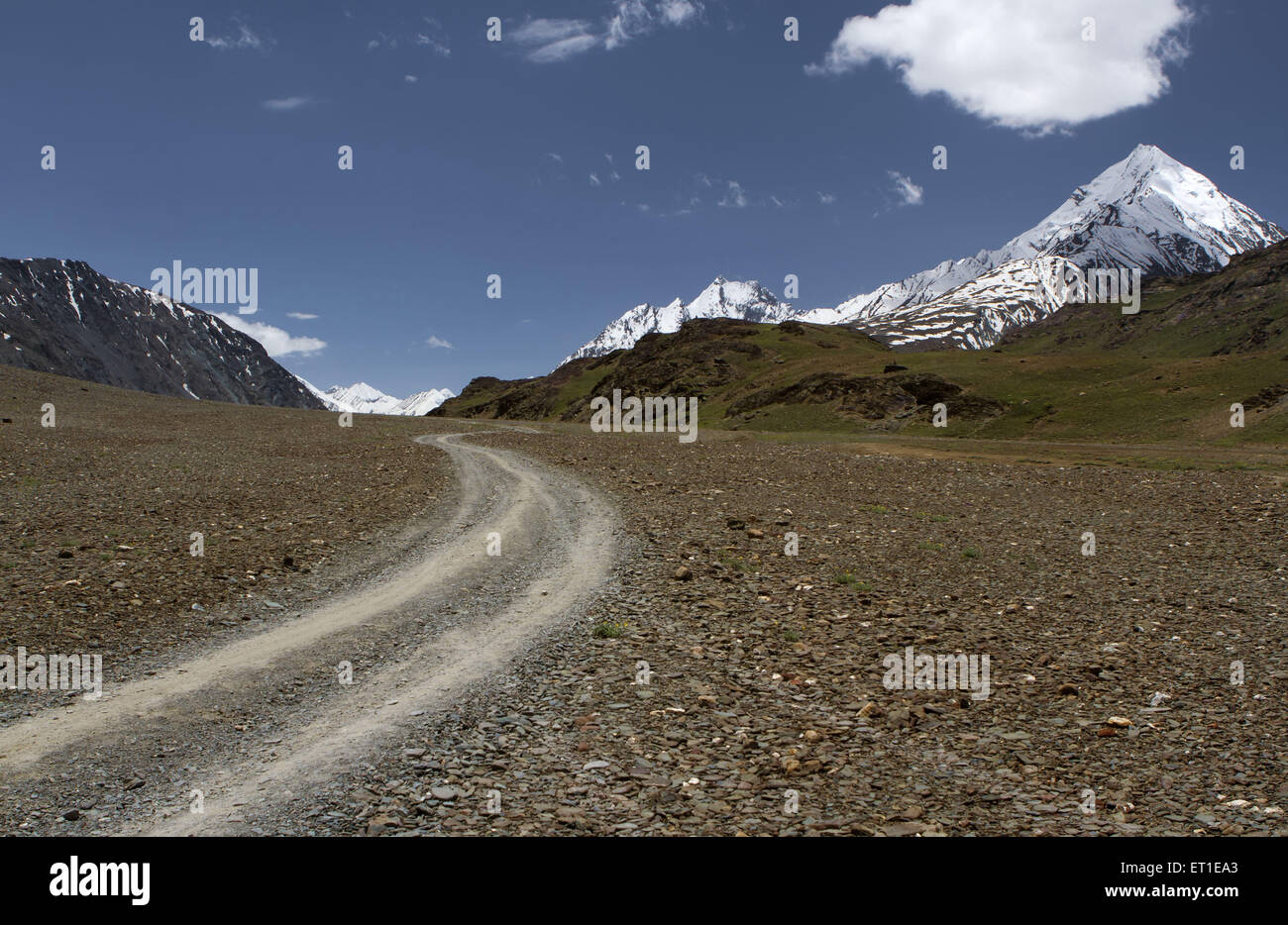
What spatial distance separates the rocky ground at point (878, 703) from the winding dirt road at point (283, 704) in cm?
78

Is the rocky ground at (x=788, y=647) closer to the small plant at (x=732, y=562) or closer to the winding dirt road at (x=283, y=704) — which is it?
the small plant at (x=732, y=562)

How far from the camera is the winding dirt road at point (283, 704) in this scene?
7.45 meters

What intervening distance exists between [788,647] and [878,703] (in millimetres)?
2605

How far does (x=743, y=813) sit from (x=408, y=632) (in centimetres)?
806

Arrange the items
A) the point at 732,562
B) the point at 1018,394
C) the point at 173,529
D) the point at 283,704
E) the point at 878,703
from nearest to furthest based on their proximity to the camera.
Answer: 1. the point at 283,704
2. the point at 878,703
3. the point at 732,562
4. the point at 173,529
5. the point at 1018,394

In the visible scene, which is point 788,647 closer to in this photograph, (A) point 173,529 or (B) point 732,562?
(B) point 732,562

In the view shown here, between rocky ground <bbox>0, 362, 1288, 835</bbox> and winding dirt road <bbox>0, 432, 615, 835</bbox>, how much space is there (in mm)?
315

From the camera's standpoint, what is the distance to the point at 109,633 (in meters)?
12.5

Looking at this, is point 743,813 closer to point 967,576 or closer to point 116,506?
point 967,576

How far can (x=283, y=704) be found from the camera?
392 inches

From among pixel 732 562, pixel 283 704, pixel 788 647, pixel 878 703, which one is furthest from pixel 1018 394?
pixel 283 704

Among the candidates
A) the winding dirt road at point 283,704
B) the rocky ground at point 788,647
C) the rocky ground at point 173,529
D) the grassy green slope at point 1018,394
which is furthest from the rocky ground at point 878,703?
the grassy green slope at point 1018,394

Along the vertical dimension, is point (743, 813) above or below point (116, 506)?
below
